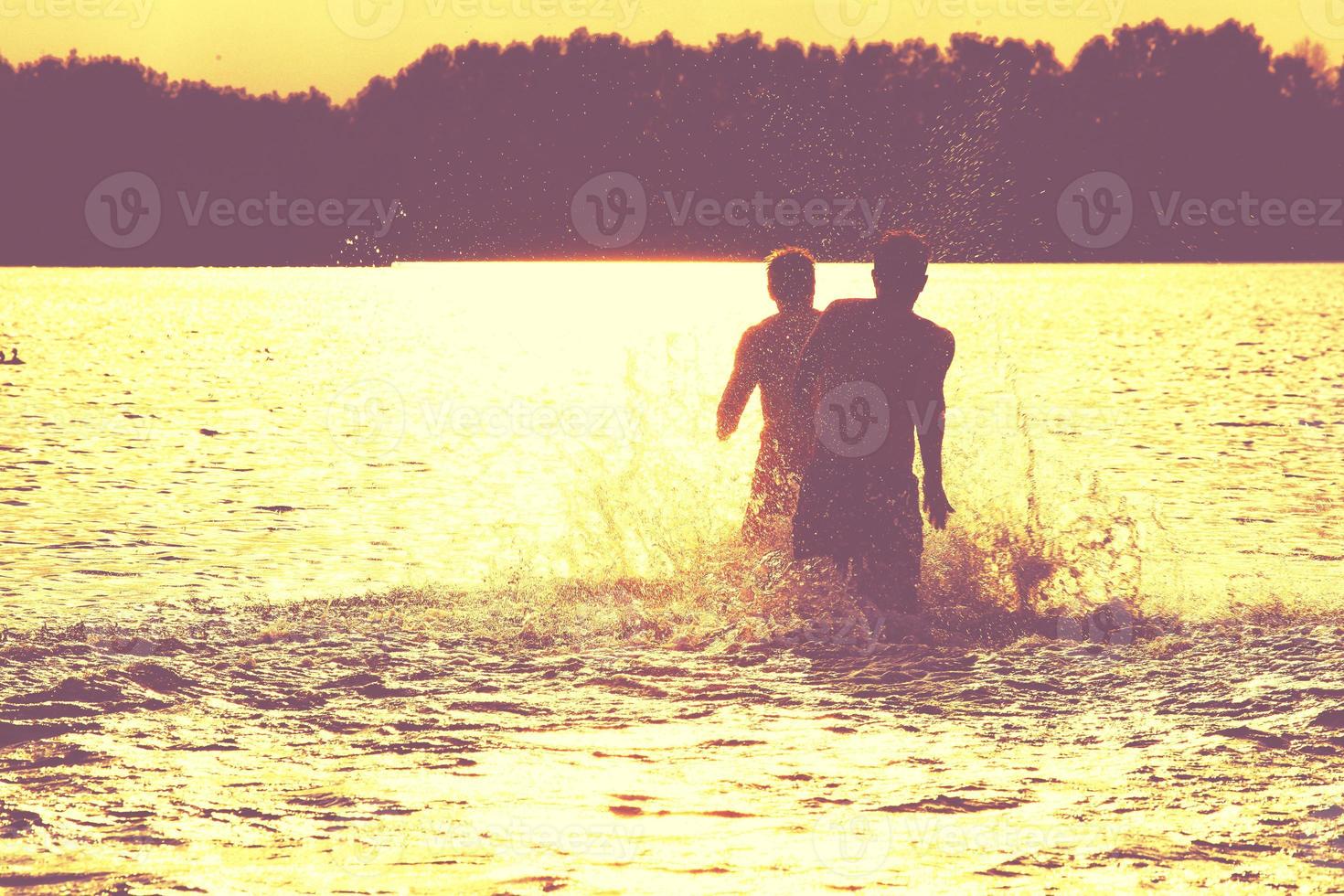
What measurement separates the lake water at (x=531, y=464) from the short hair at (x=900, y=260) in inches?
95.5

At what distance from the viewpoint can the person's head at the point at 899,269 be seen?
730 cm

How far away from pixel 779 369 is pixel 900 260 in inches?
48.5

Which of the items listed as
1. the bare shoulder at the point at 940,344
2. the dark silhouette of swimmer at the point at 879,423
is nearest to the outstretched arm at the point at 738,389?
the dark silhouette of swimmer at the point at 879,423

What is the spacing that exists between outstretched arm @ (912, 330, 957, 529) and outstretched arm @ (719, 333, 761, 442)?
117 cm

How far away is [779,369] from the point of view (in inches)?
328

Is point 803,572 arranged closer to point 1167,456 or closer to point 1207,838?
point 1207,838

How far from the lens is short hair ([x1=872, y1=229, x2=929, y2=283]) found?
730 centimetres

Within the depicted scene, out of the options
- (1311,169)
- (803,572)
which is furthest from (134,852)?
(1311,169)

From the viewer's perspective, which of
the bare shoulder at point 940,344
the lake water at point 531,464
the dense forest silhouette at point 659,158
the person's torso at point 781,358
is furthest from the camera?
the dense forest silhouette at point 659,158

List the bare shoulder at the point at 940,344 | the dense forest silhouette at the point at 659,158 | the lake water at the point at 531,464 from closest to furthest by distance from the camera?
1. the bare shoulder at the point at 940,344
2. the lake water at the point at 531,464
3. the dense forest silhouette at the point at 659,158

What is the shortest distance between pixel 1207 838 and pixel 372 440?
55.4 ft

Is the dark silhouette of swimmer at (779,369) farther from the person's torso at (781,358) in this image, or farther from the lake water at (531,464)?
the lake water at (531,464)

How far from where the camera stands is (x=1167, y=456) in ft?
58.1

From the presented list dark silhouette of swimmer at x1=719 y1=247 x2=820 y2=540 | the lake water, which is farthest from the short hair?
the lake water
